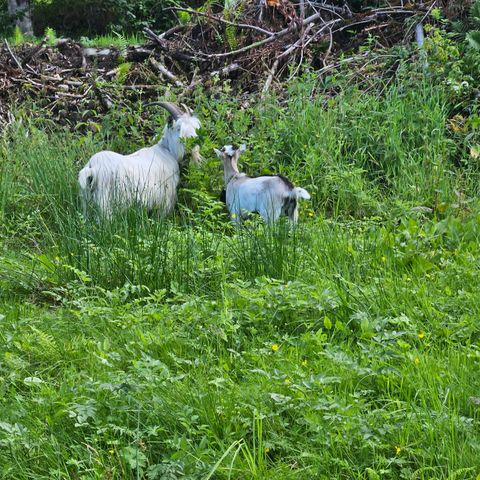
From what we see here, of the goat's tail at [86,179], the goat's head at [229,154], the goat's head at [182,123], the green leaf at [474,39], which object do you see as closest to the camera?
the goat's tail at [86,179]

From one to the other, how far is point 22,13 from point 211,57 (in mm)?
8847

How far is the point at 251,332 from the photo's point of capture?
4.70 meters

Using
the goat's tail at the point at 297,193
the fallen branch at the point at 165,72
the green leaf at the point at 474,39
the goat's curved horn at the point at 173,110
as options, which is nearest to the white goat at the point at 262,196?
the goat's tail at the point at 297,193

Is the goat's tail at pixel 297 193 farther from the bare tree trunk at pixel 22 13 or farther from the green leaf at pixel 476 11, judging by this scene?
the bare tree trunk at pixel 22 13

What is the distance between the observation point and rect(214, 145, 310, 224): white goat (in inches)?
273

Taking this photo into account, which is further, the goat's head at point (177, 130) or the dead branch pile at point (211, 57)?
the dead branch pile at point (211, 57)

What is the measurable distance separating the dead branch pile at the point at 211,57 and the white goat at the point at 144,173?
1603 mm

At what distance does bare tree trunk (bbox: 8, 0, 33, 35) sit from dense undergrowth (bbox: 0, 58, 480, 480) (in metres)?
10.8

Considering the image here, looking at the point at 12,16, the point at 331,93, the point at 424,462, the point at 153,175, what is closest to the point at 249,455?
the point at 424,462

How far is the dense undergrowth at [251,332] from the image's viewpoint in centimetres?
357

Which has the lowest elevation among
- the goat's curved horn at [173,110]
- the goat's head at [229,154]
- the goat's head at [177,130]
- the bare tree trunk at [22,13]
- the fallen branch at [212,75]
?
the goat's head at [229,154]

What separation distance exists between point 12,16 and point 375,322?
15301mm

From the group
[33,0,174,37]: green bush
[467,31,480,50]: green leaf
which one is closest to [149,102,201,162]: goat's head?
[467,31,480,50]: green leaf

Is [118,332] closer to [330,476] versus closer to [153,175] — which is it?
[330,476]
